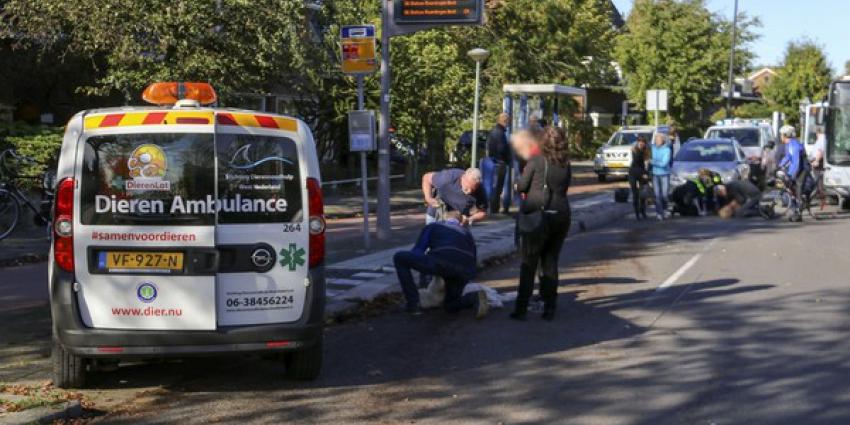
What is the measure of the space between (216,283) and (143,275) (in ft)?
1.47

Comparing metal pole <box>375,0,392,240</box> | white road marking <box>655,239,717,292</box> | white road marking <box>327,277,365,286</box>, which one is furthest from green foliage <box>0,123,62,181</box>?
white road marking <box>655,239,717,292</box>

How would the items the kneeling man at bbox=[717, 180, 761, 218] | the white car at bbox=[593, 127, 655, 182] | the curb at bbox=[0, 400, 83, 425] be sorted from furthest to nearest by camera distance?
the white car at bbox=[593, 127, 655, 182] < the kneeling man at bbox=[717, 180, 761, 218] < the curb at bbox=[0, 400, 83, 425]

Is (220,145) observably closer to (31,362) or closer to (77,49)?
(31,362)

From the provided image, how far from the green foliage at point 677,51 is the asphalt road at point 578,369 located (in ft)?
132

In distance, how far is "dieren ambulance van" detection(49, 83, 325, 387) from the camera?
6.48 m

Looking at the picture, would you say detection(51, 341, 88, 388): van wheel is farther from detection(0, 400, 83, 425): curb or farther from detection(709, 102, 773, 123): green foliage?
detection(709, 102, 773, 123): green foliage

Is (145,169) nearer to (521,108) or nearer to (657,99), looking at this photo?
(521,108)

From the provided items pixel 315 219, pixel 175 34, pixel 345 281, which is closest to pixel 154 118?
pixel 315 219

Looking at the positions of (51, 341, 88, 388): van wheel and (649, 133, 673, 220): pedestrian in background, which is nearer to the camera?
(51, 341, 88, 388): van wheel

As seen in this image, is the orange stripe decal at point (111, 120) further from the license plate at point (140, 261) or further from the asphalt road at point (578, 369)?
the asphalt road at point (578, 369)

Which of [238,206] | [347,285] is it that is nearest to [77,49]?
[347,285]

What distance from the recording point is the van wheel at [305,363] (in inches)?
279

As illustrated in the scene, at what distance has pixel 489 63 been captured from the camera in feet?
114

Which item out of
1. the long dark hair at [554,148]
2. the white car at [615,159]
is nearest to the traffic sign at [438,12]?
the long dark hair at [554,148]
